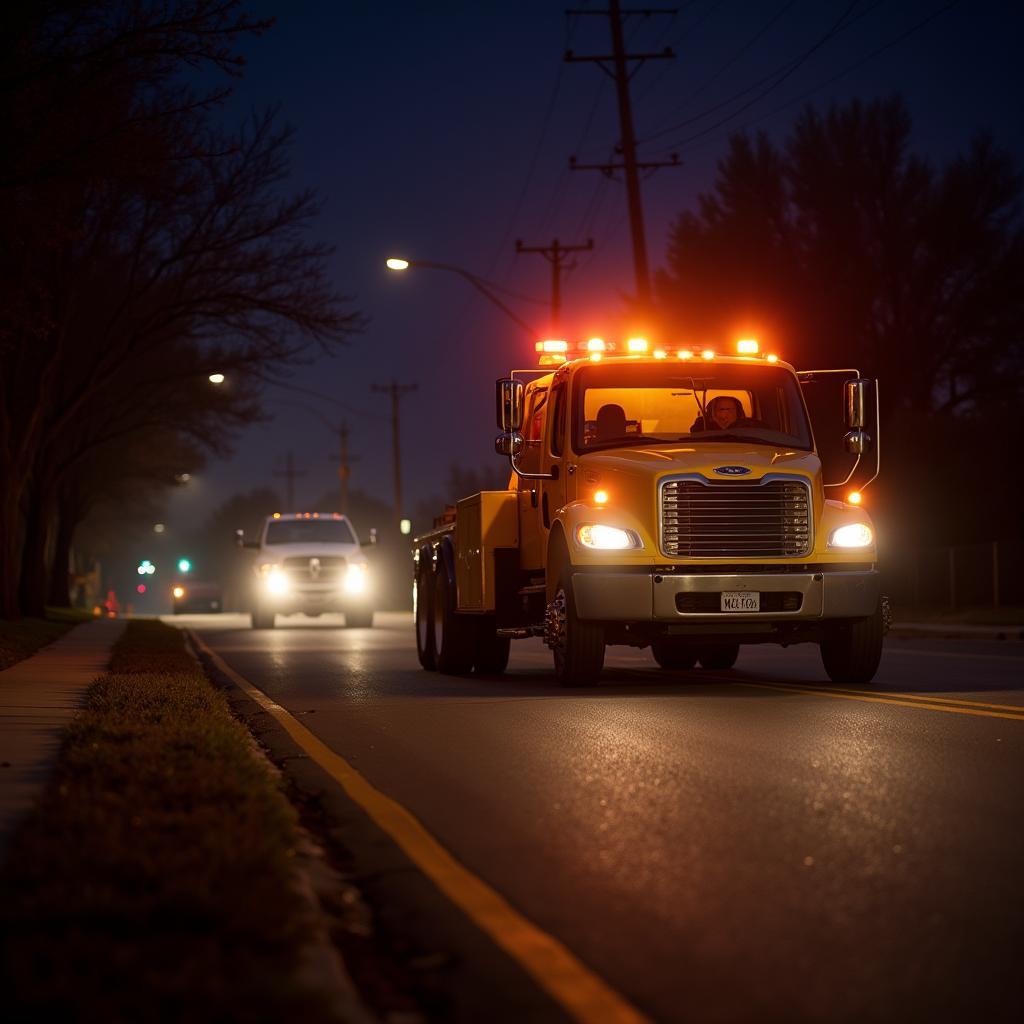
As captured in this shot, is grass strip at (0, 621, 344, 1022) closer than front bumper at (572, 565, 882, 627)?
Yes

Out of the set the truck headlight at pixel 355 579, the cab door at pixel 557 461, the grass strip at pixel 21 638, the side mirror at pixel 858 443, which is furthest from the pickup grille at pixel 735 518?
the truck headlight at pixel 355 579

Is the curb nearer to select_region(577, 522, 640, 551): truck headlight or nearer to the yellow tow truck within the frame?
the yellow tow truck

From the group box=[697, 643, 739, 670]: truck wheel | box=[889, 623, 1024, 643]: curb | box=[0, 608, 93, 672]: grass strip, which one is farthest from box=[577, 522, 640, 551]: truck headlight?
box=[889, 623, 1024, 643]: curb

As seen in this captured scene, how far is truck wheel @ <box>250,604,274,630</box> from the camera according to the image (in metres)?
36.2

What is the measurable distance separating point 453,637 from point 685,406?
3.93 metres

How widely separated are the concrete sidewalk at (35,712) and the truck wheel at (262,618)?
11.2m

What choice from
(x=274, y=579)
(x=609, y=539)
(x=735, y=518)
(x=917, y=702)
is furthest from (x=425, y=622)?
(x=274, y=579)

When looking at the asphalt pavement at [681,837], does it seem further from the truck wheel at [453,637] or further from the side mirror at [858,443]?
the truck wheel at [453,637]

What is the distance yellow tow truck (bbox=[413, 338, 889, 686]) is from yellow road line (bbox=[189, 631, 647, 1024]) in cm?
561

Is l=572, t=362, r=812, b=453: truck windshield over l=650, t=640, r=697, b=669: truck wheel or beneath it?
over

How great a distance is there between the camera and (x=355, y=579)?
118ft

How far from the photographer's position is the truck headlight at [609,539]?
14789 millimetres

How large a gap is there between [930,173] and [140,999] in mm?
44354

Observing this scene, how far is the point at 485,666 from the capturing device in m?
18.7
